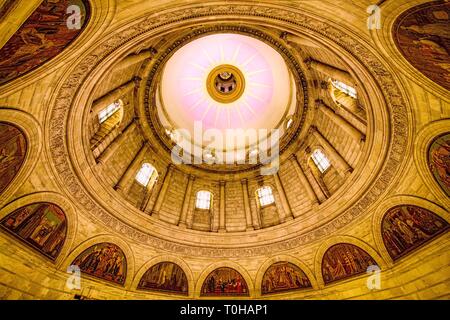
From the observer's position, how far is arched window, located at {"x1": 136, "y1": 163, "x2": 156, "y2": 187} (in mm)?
14426

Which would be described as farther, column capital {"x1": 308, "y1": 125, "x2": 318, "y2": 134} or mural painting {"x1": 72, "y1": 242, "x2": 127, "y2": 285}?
column capital {"x1": 308, "y1": 125, "x2": 318, "y2": 134}

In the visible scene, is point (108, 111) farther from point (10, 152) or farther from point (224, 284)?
point (224, 284)

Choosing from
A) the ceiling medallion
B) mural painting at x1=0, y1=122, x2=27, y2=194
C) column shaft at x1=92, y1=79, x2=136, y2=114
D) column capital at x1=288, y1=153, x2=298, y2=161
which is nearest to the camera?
mural painting at x1=0, y1=122, x2=27, y2=194

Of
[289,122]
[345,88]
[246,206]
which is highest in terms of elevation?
[289,122]

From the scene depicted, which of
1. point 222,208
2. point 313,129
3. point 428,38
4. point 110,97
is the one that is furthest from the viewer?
point 222,208

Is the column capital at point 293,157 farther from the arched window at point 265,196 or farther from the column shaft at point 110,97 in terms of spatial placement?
the column shaft at point 110,97

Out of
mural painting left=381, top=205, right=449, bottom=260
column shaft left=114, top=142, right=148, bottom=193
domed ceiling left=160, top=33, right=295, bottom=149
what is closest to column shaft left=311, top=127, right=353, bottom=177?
mural painting left=381, top=205, right=449, bottom=260

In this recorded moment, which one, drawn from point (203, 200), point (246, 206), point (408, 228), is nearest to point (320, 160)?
point (246, 206)

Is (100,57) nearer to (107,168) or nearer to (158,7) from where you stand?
(158,7)

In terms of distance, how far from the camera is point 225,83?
65.2 feet

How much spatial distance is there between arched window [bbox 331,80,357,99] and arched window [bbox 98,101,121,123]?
11723 mm

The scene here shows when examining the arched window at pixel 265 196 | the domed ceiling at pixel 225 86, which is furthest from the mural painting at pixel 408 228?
the domed ceiling at pixel 225 86

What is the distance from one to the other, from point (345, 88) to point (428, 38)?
262 inches

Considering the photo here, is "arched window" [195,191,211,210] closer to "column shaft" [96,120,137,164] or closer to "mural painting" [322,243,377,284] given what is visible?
"column shaft" [96,120,137,164]
